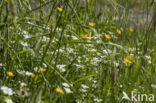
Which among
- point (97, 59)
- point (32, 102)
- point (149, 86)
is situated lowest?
A: point (32, 102)

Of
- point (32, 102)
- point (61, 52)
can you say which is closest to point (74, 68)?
point (61, 52)

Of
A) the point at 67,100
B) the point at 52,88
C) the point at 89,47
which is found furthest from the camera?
the point at 89,47

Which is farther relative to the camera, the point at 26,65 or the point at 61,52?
the point at 61,52

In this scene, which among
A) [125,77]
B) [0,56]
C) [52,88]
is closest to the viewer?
[52,88]

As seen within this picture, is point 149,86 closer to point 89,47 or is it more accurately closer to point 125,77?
point 125,77

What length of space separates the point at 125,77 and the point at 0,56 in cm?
82

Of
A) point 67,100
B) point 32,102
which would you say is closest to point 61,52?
point 67,100

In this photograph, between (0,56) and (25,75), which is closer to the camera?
(25,75)

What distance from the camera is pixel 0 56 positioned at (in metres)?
1.57

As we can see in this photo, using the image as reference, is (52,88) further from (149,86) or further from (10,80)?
(149,86)

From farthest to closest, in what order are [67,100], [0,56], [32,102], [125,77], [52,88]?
[125,77]
[0,56]
[52,88]
[67,100]
[32,102]

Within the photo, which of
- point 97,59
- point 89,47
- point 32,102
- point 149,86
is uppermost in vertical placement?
point 89,47

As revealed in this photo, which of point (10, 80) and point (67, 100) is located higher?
point (10, 80)

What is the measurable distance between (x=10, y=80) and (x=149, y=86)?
937 millimetres
